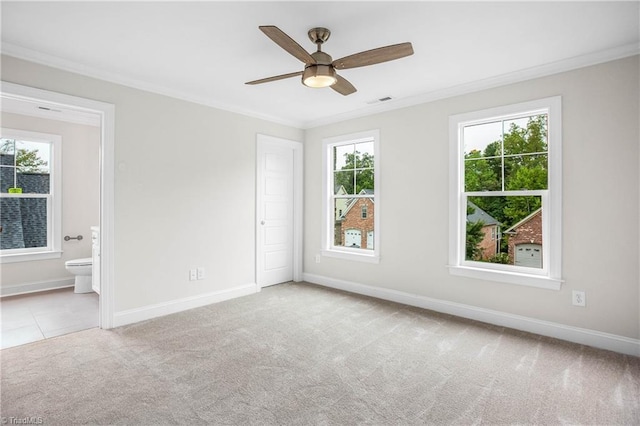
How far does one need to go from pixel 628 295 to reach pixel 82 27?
4.80 meters

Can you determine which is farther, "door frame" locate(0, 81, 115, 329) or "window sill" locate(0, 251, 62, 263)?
"window sill" locate(0, 251, 62, 263)

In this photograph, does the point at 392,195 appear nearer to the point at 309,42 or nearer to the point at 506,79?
the point at 506,79

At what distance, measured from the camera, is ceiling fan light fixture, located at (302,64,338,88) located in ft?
7.98

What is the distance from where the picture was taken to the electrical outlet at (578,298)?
3.01 meters

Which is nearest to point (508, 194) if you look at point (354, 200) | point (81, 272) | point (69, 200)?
point (354, 200)

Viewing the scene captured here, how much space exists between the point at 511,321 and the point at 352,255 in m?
2.06

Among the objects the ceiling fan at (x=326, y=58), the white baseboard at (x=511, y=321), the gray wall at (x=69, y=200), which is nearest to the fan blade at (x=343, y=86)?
the ceiling fan at (x=326, y=58)

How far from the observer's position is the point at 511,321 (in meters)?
3.38

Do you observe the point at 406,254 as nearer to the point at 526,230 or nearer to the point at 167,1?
the point at 526,230

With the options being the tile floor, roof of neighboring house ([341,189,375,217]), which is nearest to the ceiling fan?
roof of neighboring house ([341,189,375,217])

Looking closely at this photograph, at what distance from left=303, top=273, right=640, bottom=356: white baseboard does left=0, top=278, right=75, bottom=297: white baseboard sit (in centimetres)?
405

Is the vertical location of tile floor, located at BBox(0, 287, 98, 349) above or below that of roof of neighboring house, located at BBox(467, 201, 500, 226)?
below

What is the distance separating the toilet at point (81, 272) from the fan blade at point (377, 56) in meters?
4.32

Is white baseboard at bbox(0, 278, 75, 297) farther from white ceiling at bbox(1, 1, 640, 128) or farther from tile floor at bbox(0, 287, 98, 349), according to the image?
white ceiling at bbox(1, 1, 640, 128)
